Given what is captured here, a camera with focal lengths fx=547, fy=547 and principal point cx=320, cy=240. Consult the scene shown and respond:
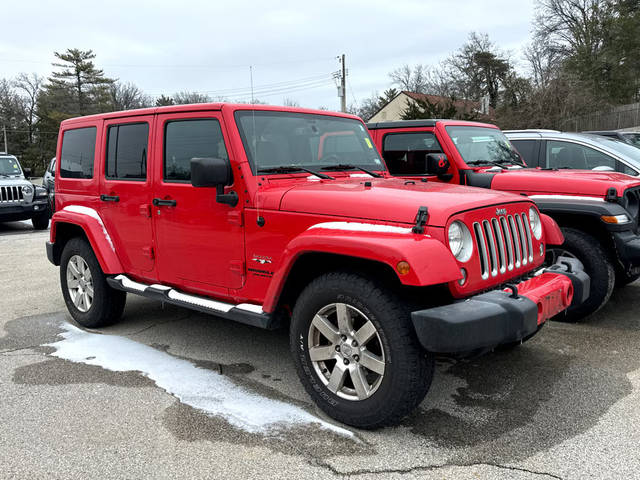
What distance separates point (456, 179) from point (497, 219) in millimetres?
2815

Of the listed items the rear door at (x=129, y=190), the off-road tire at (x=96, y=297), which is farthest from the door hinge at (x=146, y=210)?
the off-road tire at (x=96, y=297)

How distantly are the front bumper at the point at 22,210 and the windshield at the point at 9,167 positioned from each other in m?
1.12

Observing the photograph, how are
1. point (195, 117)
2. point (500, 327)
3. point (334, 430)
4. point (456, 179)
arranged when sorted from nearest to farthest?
point (500, 327) < point (334, 430) < point (195, 117) < point (456, 179)

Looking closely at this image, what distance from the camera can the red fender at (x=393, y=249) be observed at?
2.66m

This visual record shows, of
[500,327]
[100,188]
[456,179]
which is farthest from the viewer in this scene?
[456,179]

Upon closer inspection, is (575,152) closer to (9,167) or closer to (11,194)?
(11,194)

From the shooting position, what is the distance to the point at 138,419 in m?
3.24

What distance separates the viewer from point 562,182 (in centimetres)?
514

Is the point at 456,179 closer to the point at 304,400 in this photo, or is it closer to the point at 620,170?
the point at 620,170

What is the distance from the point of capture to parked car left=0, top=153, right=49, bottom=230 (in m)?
12.5

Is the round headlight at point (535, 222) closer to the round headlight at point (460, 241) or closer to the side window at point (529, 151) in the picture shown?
the round headlight at point (460, 241)

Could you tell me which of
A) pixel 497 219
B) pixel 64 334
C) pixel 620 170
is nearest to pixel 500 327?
pixel 497 219

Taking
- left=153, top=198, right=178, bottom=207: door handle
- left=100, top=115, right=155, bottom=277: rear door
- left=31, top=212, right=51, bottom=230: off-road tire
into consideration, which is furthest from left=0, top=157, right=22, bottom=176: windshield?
left=153, top=198, right=178, bottom=207: door handle

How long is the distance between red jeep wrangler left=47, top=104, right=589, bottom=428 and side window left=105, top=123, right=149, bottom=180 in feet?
0.05
